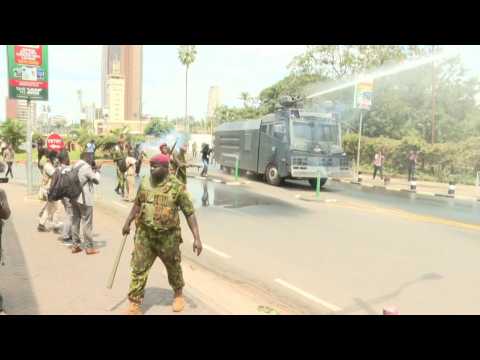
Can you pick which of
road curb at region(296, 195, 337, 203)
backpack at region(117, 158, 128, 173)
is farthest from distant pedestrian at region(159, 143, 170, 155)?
road curb at region(296, 195, 337, 203)

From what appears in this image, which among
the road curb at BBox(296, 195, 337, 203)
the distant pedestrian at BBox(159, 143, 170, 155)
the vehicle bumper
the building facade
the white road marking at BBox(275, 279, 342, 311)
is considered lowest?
the white road marking at BBox(275, 279, 342, 311)

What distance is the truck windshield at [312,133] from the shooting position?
1580 centimetres

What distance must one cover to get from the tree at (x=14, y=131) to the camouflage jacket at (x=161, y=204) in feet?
165

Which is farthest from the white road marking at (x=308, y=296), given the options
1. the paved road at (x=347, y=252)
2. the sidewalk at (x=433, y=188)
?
the sidewalk at (x=433, y=188)

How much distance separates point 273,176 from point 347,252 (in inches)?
394

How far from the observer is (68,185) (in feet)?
21.1

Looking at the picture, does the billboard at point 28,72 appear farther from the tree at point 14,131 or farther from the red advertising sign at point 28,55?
the tree at point 14,131

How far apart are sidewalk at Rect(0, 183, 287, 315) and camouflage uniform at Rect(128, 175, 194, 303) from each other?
46 centimetres

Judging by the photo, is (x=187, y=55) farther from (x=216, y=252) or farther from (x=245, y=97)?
(x=216, y=252)

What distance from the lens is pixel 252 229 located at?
8.80 metres

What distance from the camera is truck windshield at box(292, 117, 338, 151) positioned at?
15805mm

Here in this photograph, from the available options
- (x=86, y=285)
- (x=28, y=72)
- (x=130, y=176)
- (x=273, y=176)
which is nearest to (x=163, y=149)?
(x=130, y=176)

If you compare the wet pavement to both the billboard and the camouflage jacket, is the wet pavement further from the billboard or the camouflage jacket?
the camouflage jacket

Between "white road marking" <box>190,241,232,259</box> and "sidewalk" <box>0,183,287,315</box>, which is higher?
"sidewalk" <box>0,183,287,315</box>
